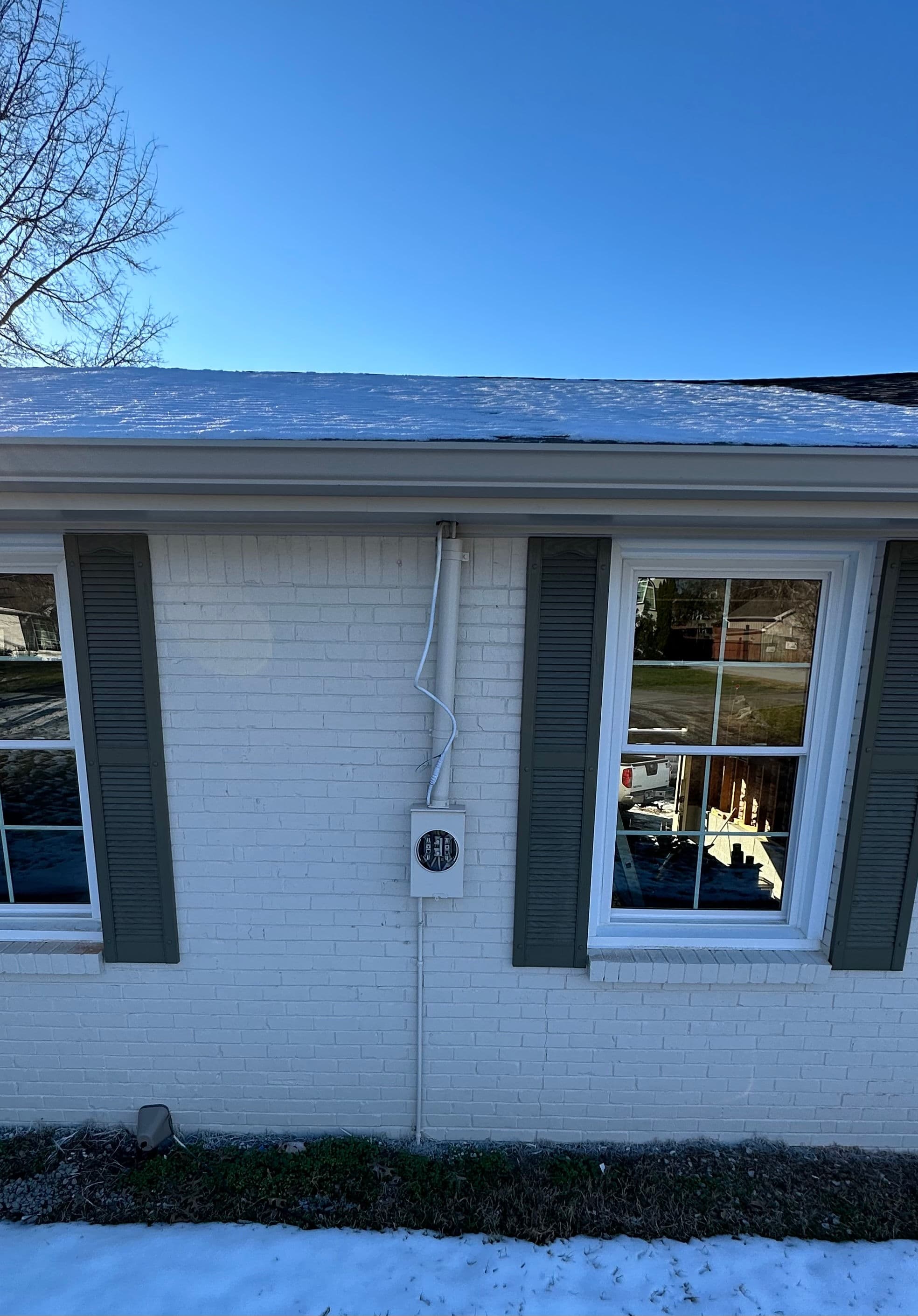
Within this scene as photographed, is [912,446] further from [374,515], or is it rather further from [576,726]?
[374,515]

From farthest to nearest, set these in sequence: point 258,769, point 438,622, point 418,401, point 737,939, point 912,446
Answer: point 418,401 → point 737,939 → point 258,769 → point 438,622 → point 912,446

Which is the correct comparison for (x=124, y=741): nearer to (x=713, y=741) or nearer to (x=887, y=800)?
(x=713, y=741)

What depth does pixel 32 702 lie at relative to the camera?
254 cm

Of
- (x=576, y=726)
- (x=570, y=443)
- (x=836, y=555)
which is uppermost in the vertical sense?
(x=570, y=443)

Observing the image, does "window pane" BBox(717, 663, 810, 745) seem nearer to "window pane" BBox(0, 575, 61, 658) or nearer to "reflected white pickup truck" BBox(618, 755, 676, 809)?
"reflected white pickup truck" BBox(618, 755, 676, 809)

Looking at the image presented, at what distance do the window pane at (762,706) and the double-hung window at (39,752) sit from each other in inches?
109

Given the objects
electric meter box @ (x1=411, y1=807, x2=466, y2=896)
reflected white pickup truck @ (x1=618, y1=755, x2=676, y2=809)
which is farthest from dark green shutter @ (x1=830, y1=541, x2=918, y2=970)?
electric meter box @ (x1=411, y1=807, x2=466, y2=896)

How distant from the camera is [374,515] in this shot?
6.91 ft

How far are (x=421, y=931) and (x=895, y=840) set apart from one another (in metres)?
2.04

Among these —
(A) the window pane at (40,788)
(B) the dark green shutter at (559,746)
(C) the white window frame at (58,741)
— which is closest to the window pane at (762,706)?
(B) the dark green shutter at (559,746)

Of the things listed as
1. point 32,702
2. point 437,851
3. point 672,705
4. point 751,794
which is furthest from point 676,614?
point 32,702

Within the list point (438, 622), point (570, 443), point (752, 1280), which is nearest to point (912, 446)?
point (570, 443)

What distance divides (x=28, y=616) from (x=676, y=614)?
271cm

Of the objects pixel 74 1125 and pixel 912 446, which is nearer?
pixel 912 446
